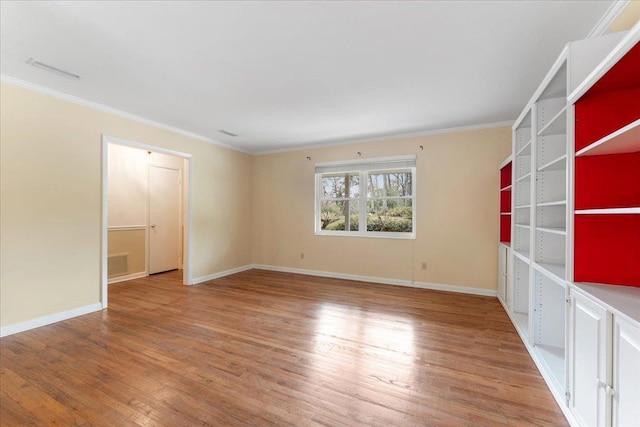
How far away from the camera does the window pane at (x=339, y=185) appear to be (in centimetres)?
522

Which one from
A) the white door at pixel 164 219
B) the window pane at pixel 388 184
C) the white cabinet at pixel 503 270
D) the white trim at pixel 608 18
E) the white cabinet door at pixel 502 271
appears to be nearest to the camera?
the white trim at pixel 608 18

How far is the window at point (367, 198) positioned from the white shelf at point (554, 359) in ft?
8.22

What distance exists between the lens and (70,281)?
3.23m

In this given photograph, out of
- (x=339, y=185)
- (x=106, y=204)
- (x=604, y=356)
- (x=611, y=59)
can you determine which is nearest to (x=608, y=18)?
(x=611, y=59)

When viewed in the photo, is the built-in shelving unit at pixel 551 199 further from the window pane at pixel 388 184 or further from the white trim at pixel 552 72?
the window pane at pixel 388 184

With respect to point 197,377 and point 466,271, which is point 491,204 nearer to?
point 466,271

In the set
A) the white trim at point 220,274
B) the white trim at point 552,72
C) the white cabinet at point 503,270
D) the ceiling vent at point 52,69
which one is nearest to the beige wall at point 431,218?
the white cabinet at point 503,270

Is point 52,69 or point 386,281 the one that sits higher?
point 52,69

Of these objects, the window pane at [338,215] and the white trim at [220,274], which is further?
the window pane at [338,215]

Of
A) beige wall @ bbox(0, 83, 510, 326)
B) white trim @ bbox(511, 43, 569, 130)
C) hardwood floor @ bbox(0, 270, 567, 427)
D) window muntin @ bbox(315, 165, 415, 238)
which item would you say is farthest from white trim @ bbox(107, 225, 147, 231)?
white trim @ bbox(511, 43, 569, 130)

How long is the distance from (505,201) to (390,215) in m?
1.73

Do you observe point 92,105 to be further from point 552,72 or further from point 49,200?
point 552,72

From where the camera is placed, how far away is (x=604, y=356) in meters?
1.30

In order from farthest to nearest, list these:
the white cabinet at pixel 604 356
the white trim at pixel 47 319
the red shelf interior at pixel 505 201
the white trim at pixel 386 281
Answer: the white trim at pixel 386 281
the red shelf interior at pixel 505 201
the white trim at pixel 47 319
the white cabinet at pixel 604 356
